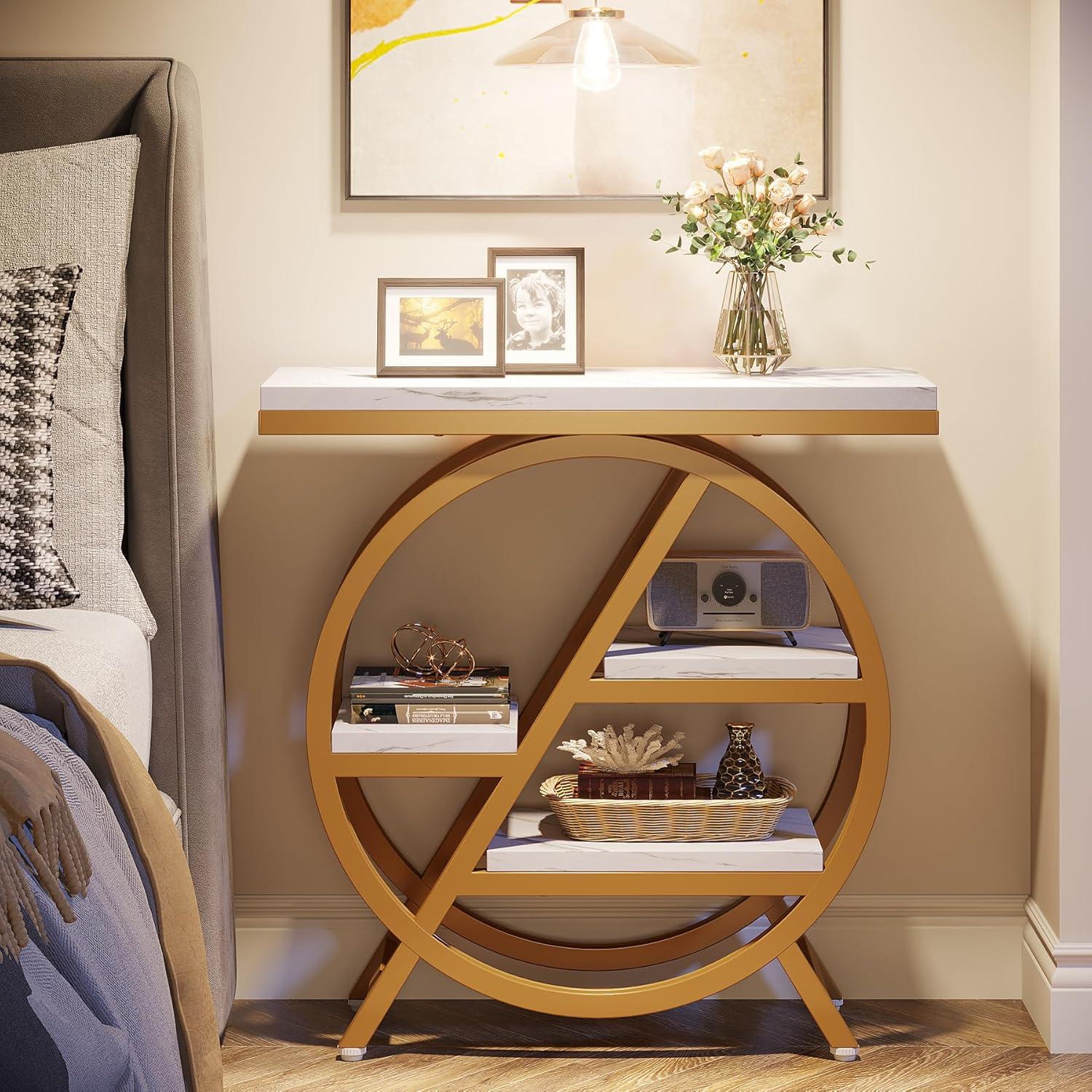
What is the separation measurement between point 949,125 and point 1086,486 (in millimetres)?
650

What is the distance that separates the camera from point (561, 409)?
69.9 inches

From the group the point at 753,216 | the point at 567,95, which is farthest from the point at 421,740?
the point at 567,95

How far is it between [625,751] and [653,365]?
0.67m

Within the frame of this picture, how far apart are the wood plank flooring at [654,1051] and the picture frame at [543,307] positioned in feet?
3.60

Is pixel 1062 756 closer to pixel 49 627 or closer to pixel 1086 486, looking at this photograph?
pixel 1086 486

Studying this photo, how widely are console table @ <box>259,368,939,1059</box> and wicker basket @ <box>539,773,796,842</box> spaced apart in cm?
7

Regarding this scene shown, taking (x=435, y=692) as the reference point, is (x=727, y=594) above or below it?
above

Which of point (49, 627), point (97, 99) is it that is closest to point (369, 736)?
point (49, 627)

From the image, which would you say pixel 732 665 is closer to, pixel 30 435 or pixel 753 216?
pixel 753 216

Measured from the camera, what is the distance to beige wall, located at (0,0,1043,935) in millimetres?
2068

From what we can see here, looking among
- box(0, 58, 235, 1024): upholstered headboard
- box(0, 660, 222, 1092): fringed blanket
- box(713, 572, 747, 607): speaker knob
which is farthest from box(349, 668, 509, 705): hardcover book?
box(0, 660, 222, 1092): fringed blanket

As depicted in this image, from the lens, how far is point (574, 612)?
7.07 ft

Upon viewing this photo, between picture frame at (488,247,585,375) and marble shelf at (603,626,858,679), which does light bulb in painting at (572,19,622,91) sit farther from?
marble shelf at (603,626,858,679)

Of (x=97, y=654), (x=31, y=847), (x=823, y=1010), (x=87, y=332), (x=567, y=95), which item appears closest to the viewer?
(x=31, y=847)
